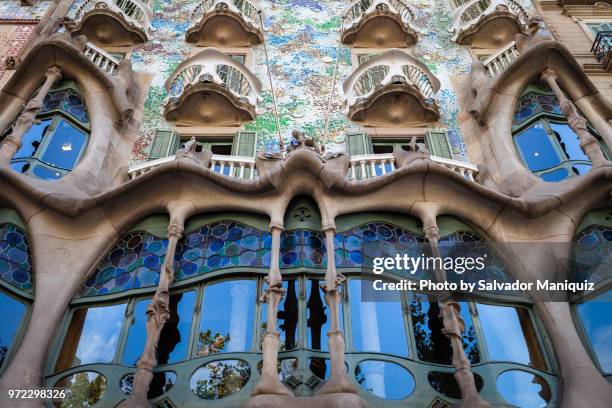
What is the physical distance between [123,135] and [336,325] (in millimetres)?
6613

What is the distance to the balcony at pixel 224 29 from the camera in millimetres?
13906

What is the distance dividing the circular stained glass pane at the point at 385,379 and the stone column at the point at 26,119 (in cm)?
651

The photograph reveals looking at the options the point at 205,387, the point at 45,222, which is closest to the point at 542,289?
the point at 205,387

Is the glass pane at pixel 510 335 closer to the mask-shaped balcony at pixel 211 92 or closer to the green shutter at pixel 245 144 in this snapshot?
the green shutter at pixel 245 144

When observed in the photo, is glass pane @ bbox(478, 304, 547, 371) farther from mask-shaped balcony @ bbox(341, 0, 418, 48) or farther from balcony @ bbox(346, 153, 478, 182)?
mask-shaped balcony @ bbox(341, 0, 418, 48)

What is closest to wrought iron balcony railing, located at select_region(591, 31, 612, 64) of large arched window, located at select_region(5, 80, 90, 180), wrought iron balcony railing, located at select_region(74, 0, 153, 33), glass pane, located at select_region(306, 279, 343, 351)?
glass pane, located at select_region(306, 279, 343, 351)

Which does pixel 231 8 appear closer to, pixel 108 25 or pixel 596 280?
pixel 108 25

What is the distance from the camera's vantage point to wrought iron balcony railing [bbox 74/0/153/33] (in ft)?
44.9

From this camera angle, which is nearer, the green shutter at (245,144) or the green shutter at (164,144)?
the green shutter at (164,144)

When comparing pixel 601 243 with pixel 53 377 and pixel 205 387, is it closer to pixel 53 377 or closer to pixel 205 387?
pixel 205 387

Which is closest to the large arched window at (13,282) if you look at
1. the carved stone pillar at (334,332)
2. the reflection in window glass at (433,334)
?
the carved stone pillar at (334,332)

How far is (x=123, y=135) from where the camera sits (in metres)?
11.2

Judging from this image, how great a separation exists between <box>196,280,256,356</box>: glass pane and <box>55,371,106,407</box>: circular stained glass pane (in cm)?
136

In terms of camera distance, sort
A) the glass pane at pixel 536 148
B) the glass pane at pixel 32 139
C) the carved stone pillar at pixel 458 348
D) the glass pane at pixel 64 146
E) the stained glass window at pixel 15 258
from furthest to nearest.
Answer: the glass pane at pixel 536 148 → the glass pane at pixel 64 146 → the glass pane at pixel 32 139 → the stained glass window at pixel 15 258 → the carved stone pillar at pixel 458 348
